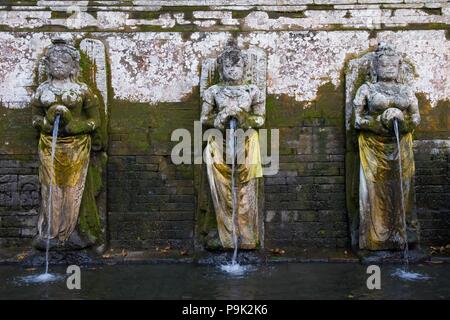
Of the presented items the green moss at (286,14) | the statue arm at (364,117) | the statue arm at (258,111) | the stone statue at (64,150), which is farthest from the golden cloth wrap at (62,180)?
the statue arm at (364,117)

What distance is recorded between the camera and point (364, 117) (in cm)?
648

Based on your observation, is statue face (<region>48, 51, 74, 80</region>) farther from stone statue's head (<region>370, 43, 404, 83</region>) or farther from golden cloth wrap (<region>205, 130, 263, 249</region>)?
stone statue's head (<region>370, 43, 404, 83</region>)

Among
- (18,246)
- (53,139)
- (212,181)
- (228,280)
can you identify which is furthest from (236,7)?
(18,246)

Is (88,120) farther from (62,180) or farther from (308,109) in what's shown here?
(308,109)

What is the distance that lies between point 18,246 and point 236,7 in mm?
3564

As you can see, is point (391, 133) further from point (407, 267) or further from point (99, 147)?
point (99, 147)

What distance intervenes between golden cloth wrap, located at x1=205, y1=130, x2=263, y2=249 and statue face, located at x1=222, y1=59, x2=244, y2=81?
0.61 metres

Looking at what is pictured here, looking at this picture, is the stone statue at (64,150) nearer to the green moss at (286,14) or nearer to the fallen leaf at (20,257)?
the fallen leaf at (20,257)

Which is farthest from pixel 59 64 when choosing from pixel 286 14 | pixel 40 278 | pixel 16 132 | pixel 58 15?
pixel 286 14

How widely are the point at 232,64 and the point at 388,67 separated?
5.24ft

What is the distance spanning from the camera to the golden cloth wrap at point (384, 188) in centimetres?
642

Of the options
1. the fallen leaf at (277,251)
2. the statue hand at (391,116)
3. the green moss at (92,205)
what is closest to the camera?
the statue hand at (391,116)

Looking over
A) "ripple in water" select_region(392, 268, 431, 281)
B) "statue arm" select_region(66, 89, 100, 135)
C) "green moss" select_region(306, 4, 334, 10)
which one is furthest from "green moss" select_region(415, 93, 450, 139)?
"statue arm" select_region(66, 89, 100, 135)

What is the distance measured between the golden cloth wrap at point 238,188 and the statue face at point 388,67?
1.45 meters
